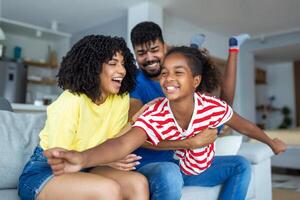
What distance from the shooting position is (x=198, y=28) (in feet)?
17.3

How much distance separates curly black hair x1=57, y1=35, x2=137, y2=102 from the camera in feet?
3.77

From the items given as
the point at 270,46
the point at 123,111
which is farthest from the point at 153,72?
the point at 270,46

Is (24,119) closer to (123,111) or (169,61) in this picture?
(123,111)

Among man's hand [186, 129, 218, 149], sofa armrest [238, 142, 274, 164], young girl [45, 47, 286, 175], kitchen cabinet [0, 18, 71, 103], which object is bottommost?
sofa armrest [238, 142, 274, 164]

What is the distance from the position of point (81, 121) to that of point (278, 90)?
24.6ft

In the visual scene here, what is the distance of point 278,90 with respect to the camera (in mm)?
7734

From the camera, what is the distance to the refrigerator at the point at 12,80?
441 cm

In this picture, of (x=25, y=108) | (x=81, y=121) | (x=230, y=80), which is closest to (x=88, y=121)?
(x=81, y=121)

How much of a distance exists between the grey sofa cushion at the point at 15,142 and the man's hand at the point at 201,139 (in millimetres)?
787

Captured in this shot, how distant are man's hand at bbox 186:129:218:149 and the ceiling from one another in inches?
127

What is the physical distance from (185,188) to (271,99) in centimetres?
709

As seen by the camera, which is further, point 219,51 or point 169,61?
point 219,51

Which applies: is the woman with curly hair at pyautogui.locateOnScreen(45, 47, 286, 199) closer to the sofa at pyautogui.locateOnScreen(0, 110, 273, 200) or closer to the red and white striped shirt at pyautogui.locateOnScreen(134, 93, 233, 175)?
the red and white striped shirt at pyautogui.locateOnScreen(134, 93, 233, 175)

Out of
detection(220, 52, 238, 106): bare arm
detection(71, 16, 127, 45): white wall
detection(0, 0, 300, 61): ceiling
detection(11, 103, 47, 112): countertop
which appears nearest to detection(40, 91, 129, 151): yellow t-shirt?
detection(220, 52, 238, 106): bare arm
